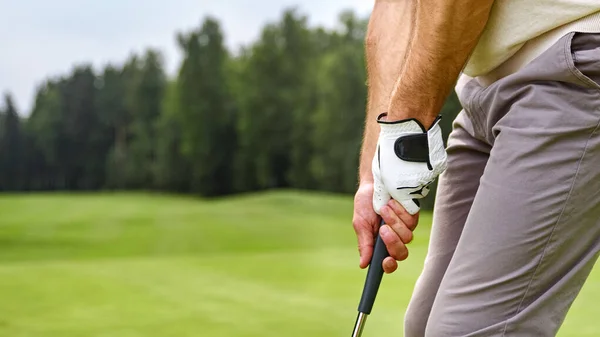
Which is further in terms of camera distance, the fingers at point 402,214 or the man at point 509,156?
the fingers at point 402,214

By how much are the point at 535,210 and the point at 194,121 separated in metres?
30.7

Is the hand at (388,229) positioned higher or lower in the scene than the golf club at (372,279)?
higher

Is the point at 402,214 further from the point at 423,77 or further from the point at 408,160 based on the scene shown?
the point at 423,77

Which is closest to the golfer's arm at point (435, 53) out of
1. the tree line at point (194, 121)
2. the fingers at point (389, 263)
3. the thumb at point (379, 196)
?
the thumb at point (379, 196)

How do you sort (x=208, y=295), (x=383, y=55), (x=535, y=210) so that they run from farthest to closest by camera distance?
(x=208, y=295) < (x=383, y=55) < (x=535, y=210)

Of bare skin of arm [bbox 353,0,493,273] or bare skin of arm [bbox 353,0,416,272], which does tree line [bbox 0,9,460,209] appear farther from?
bare skin of arm [bbox 353,0,493,273]

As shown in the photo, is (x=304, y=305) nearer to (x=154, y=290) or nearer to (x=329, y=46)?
(x=154, y=290)

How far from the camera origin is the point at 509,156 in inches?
42.8

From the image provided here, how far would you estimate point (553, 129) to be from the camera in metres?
1.06

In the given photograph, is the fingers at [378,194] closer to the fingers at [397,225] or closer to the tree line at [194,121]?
the fingers at [397,225]

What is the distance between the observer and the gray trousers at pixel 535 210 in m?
1.07

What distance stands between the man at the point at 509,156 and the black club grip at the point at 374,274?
0.01 m

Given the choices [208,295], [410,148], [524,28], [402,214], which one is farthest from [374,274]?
[208,295]

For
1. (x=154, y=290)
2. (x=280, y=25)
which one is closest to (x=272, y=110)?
(x=280, y=25)
